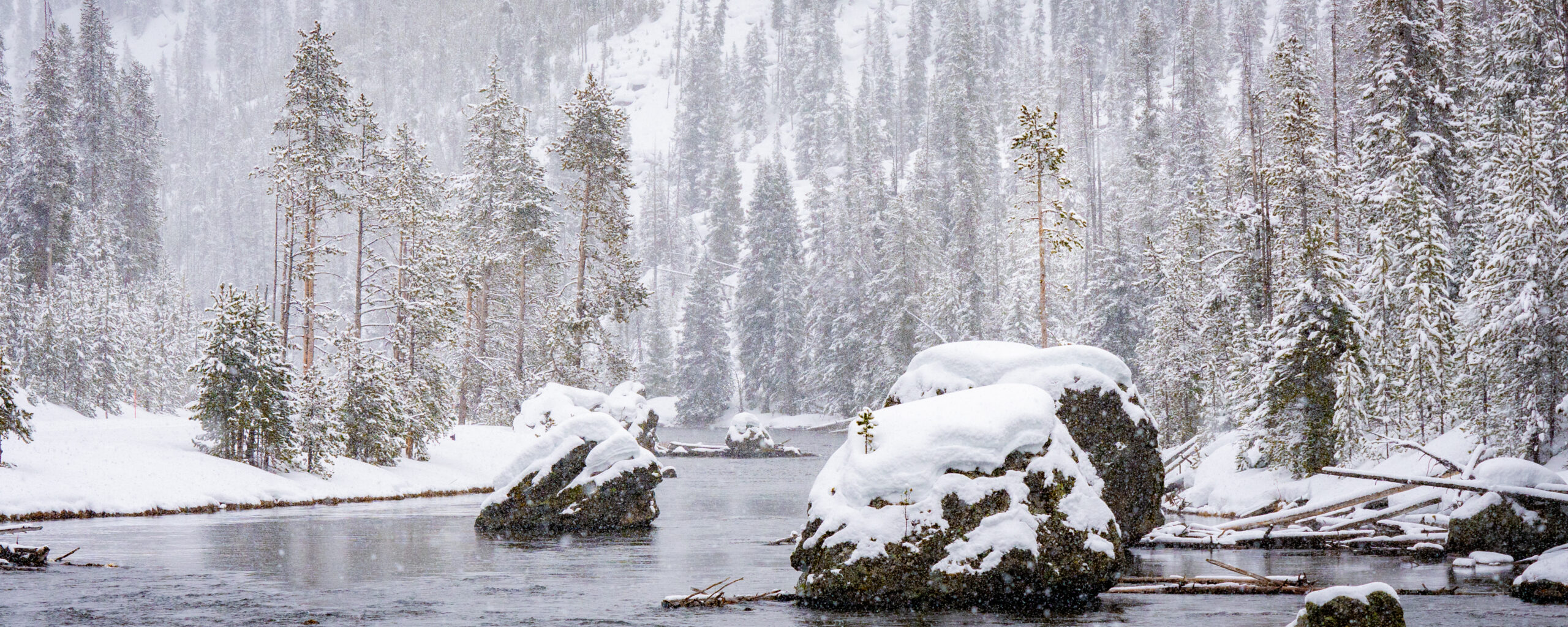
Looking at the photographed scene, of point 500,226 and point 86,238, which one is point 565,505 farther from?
point 86,238

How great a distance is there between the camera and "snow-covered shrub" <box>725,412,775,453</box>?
52281 millimetres

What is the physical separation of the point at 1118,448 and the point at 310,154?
Result: 27.0 metres

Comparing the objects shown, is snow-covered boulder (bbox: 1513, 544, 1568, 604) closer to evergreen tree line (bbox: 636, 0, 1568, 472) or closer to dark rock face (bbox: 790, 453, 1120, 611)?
dark rock face (bbox: 790, 453, 1120, 611)

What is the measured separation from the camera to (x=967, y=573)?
12609 millimetres

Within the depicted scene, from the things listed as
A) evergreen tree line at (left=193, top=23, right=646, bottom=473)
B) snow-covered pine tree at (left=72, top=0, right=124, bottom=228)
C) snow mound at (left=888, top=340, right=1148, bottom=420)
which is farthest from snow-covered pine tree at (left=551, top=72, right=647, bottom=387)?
snow-covered pine tree at (left=72, top=0, right=124, bottom=228)

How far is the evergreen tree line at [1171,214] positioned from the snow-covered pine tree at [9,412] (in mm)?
26239

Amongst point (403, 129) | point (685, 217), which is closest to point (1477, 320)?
point (403, 129)

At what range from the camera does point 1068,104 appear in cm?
11412

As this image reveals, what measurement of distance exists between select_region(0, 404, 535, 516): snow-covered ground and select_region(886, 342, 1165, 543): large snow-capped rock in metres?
10.3

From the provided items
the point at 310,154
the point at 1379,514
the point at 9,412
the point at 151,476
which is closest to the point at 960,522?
the point at 1379,514

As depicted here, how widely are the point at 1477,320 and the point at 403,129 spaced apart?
118 ft

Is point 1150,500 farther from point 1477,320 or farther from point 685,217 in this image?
point 685,217

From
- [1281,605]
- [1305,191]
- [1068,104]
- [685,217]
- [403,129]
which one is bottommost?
[1281,605]

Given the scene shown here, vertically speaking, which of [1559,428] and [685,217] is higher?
[685,217]
